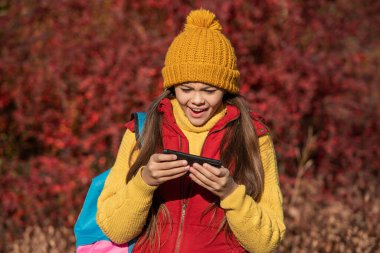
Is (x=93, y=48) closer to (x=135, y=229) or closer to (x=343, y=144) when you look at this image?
(x=343, y=144)

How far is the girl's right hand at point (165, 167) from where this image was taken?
82.0 inches

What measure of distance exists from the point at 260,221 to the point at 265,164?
0.29 metres

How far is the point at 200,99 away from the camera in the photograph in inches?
91.7

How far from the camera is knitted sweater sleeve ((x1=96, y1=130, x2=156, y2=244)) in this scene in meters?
2.21

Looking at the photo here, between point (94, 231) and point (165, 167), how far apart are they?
2.01 ft

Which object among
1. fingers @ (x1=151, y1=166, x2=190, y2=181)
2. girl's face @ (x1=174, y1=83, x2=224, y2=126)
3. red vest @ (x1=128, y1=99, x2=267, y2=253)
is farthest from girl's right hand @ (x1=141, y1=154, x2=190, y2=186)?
girl's face @ (x1=174, y1=83, x2=224, y2=126)

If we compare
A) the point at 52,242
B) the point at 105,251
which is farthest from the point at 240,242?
the point at 52,242

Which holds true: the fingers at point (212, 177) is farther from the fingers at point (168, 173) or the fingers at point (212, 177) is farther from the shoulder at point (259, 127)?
the shoulder at point (259, 127)

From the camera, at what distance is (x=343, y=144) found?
18.3ft

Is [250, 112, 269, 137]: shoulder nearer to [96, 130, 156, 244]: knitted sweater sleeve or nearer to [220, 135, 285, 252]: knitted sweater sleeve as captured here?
[220, 135, 285, 252]: knitted sweater sleeve

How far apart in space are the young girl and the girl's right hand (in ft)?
0.09

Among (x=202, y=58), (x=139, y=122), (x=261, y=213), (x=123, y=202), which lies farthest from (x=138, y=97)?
(x=261, y=213)

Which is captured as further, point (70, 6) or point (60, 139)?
point (70, 6)

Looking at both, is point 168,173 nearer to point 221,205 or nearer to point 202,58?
point 221,205
